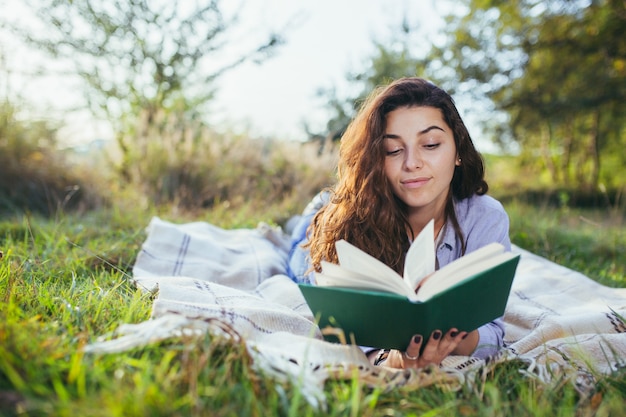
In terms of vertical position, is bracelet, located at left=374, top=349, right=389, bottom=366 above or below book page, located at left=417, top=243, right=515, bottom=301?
below

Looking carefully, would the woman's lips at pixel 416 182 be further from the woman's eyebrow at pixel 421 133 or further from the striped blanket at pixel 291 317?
the striped blanket at pixel 291 317

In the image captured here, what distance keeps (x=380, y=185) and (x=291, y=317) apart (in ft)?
2.36

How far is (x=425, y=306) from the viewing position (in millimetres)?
1365

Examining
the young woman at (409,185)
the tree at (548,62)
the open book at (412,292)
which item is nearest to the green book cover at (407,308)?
the open book at (412,292)

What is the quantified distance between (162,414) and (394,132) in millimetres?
1537

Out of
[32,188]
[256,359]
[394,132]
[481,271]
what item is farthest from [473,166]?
[32,188]

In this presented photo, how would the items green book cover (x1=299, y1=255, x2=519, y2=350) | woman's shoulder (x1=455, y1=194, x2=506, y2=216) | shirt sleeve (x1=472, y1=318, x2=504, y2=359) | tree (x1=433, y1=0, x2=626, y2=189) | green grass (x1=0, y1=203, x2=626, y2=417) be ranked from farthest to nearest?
tree (x1=433, y1=0, x2=626, y2=189)
woman's shoulder (x1=455, y1=194, x2=506, y2=216)
shirt sleeve (x1=472, y1=318, x2=504, y2=359)
green book cover (x1=299, y1=255, x2=519, y2=350)
green grass (x1=0, y1=203, x2=626, y2=417)

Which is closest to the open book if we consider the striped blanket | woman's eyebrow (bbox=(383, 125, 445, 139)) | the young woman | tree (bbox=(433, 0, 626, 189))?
the striped blanket

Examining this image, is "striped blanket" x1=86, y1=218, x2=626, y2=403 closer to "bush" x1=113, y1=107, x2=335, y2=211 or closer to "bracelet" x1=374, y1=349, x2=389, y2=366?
"bracelet" x1=374, y1=349, x2=389, y2=366

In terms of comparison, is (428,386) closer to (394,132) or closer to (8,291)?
(394,132)

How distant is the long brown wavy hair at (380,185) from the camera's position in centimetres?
226

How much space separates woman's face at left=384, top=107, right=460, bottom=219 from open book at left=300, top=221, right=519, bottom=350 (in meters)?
0.63

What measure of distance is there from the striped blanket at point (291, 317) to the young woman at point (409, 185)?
34 centimetres

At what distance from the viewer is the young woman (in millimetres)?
2191
